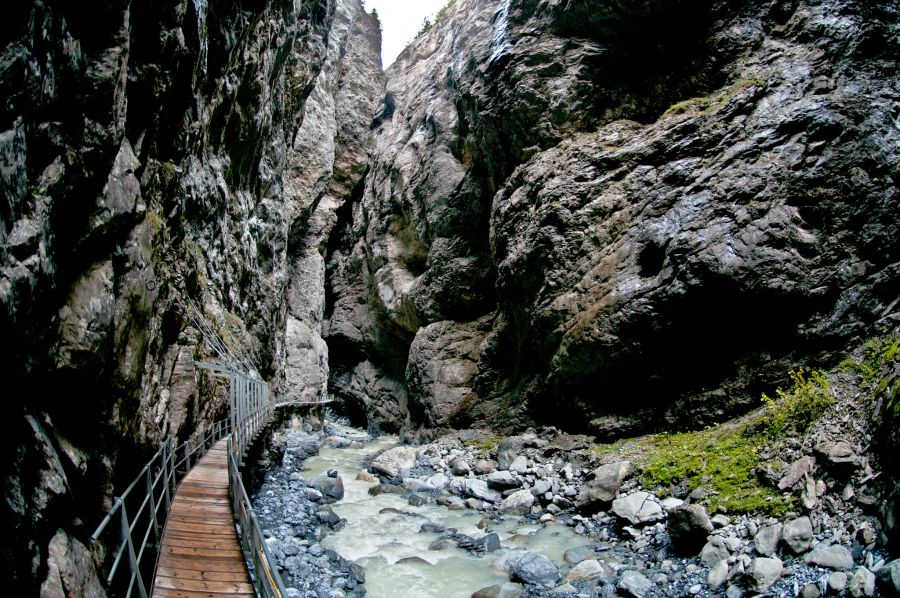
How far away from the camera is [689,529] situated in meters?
7.86

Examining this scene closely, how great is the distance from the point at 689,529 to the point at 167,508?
7.53 m

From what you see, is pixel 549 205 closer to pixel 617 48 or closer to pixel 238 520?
pixel 617 48

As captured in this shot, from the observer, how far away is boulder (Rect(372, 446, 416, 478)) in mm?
15906

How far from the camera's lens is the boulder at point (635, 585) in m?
7.12

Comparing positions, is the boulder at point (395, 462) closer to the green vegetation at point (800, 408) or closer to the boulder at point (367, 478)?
the boulder at point (367, 478)

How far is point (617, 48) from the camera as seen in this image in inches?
731

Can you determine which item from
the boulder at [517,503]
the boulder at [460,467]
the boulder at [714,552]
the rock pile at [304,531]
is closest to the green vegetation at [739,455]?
the boulder at [714,552]

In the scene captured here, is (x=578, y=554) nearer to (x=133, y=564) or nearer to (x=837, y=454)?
(x=837, y=454)

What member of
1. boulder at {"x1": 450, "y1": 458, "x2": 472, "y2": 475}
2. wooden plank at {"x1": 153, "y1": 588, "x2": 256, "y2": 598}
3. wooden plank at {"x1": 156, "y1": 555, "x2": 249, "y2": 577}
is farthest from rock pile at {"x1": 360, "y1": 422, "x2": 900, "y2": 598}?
wooden plank at {"x1": 153, "y1": 588, "x2": 256, "y2": 598}

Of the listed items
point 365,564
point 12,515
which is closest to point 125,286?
point 12,515

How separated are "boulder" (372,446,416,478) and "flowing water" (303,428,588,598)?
2.08 meters

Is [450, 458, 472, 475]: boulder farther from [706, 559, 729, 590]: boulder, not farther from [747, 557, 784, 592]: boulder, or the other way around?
[747, 557, 784, 592]: boulder

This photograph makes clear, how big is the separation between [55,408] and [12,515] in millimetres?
1254

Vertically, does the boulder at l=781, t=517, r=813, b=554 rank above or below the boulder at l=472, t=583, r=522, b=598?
above
